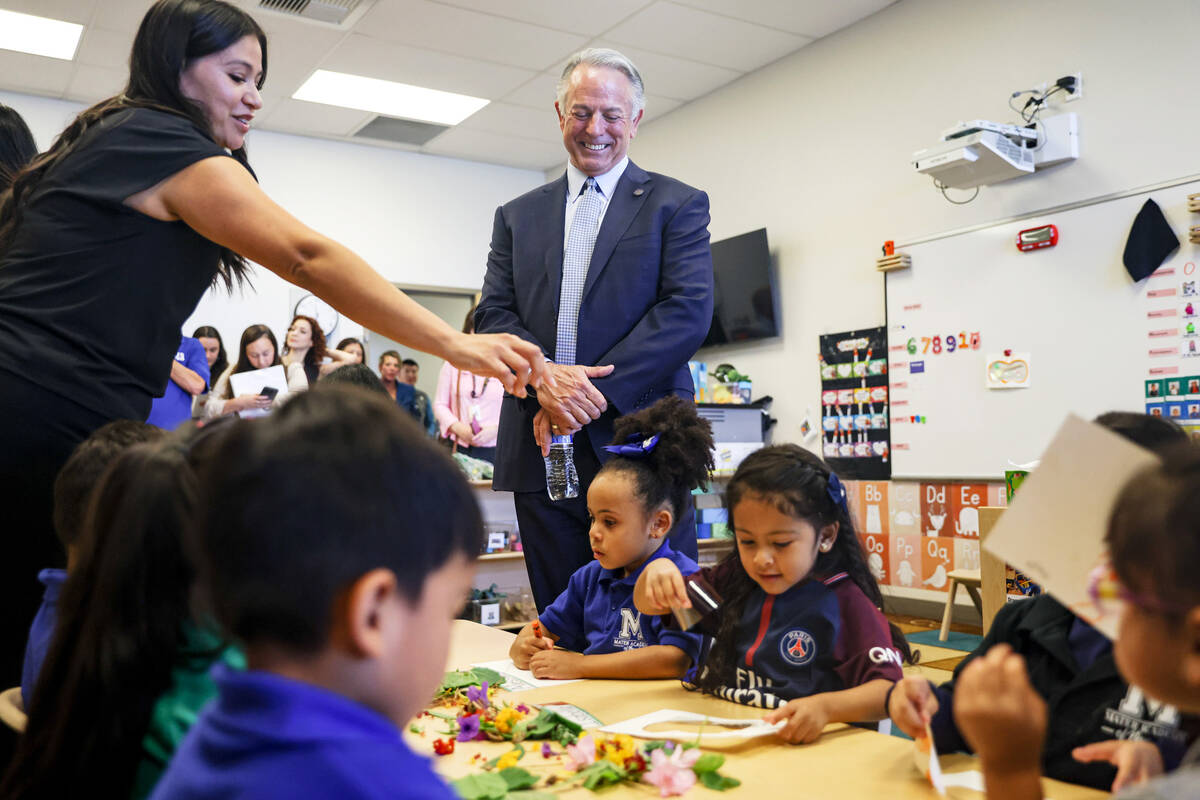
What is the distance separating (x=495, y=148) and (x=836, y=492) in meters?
6.34

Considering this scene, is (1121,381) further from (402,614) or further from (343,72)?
(343,72)

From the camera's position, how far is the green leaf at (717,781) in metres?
1.01

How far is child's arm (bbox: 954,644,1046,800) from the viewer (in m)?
0.68

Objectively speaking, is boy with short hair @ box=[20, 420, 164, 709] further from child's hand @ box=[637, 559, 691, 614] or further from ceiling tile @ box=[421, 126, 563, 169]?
ceiling tile @ box=[421, 126, 563, 169]

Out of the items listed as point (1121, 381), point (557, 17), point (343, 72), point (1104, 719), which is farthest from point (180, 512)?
point (343, 72)

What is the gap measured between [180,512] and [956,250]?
4.52 metres

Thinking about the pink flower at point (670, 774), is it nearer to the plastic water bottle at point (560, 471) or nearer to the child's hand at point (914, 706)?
the child's hand at point (914, 706)

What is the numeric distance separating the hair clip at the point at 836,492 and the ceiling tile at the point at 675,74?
14.6 feet

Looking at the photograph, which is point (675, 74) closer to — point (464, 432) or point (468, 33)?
point (468, 33)

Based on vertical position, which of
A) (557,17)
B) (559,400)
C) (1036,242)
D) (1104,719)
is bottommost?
(1104,719)

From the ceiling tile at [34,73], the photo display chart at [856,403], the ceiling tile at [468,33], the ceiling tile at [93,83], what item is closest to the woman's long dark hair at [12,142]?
the ceiling tile at [468,33]

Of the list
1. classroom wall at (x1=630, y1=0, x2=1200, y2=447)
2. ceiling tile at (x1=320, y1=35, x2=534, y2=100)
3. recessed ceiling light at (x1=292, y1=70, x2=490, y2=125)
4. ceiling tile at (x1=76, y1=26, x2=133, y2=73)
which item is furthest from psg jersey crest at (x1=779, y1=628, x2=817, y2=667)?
recessed ceiling light at (x1=292, y1=70, x2=490, y2=125)

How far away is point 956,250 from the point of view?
480 cm

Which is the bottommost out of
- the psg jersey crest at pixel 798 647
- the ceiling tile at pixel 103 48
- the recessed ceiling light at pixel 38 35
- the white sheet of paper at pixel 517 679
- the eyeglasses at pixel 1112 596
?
the white sheet of paper at pixel 517 679
